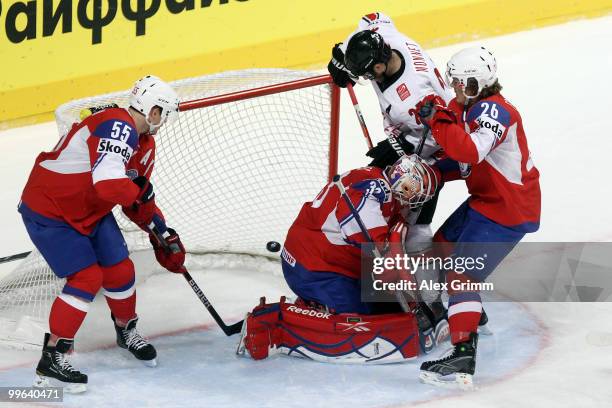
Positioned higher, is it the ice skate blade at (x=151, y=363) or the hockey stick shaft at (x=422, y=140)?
the hockey stick shaft at (x=422, y=140)

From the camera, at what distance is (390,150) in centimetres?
441

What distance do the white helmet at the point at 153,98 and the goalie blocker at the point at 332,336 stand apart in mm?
775

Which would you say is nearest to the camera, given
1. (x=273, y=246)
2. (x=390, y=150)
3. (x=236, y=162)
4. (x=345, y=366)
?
(x=345, y=366)

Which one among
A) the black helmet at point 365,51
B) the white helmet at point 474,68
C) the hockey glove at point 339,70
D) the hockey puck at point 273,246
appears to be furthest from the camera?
the hockey puck at point 273,246

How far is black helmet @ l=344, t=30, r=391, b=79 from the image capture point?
4105 millimetres

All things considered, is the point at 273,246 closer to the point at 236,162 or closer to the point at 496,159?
the point at 236,162

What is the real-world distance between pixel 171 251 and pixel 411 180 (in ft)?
2.90

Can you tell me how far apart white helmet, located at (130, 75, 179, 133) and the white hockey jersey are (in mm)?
713

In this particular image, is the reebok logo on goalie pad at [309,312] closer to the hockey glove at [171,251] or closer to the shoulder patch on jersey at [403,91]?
the hockey glove at [171,251]

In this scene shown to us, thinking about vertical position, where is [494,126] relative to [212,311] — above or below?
above

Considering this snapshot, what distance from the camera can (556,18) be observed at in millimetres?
7352

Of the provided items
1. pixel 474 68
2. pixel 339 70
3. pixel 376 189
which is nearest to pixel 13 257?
pixel 339 70

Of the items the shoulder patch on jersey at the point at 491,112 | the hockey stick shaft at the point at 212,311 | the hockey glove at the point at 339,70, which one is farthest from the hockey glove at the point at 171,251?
the shoulder patch on jersey at the point at 491,112

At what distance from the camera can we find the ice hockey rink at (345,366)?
12.3ft
